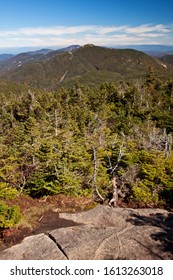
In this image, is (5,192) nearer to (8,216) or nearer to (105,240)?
(8,216)

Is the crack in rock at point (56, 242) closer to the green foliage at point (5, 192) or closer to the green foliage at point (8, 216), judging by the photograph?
the green foliage at point (8, 216)

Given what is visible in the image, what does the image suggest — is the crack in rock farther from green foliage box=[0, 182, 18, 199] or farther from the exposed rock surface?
green foliage box=[0, 182, 18, 199]

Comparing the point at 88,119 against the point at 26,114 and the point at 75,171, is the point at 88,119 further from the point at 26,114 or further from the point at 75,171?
the point at 75,171

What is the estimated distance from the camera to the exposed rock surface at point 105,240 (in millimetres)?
11938

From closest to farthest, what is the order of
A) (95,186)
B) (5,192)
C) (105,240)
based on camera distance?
(105,240)
(5,192)
(95,186)

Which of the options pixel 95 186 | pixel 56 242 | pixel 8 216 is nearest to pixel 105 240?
pixel 56 242

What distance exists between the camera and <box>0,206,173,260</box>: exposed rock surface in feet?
39.2

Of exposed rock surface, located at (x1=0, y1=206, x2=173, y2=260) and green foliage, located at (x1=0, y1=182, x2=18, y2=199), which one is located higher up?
green foliage, located at (x1=0, y1=182, x2=18, y2=199)

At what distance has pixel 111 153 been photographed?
24984 millimetres

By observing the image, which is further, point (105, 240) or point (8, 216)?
point (8, 216)

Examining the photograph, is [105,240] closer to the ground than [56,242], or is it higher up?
higher up

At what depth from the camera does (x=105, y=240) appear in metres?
12.9

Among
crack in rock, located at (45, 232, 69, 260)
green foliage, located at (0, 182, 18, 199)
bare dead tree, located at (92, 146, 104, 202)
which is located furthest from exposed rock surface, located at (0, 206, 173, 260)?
bare dead tree, located at (92, 146, 104, 202)
